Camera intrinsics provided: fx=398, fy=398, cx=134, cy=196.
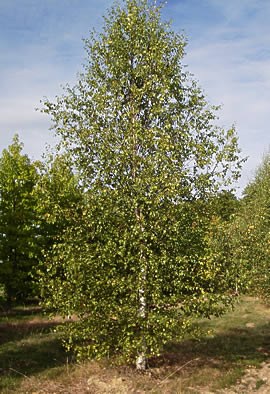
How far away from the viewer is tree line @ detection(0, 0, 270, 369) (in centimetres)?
1346

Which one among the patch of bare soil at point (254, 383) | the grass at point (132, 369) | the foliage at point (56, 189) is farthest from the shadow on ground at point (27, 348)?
the patch of bare soil at point (254, 383)

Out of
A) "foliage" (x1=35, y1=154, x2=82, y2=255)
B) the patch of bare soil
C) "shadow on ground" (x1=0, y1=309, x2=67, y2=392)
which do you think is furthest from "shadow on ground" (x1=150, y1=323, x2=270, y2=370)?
"foliage" (x1=35, y1=154, x2=82, y2=255)

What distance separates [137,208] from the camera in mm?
14211

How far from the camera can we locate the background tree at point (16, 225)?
108 ft

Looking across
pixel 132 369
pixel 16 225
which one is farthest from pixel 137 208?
pixel 16 225

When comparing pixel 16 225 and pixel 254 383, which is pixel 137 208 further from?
pixel 16 225

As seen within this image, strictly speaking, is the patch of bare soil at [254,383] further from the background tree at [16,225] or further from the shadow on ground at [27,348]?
the background tree at [16,225]

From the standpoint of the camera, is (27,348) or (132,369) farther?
(27,348)

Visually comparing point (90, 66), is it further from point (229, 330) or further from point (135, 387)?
point (229, 330)

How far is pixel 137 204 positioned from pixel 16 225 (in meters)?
22.3

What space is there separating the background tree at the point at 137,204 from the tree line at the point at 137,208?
43 millimetres

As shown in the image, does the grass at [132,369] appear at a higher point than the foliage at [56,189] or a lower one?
lower

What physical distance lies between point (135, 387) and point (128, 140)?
8508 mm

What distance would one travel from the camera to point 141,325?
1329 centimetres
